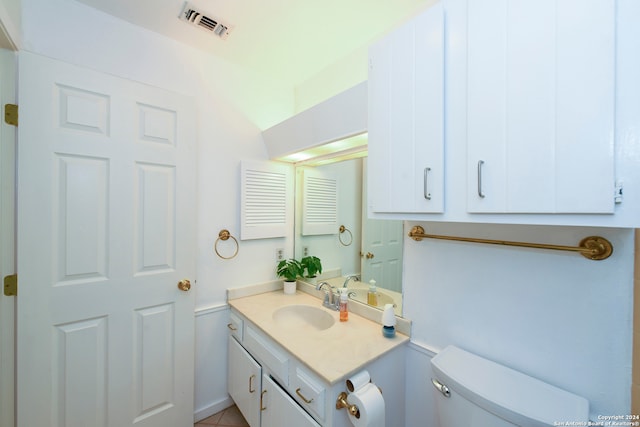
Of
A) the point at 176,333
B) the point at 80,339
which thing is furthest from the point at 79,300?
the point at 176,333

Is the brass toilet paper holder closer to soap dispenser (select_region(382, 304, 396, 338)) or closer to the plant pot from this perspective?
soap dispenser (select_region(382, 304, 396, 338))

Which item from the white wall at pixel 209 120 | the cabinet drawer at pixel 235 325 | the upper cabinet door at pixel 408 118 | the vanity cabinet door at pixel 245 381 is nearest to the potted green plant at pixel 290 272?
the white wall at pixel 209 120

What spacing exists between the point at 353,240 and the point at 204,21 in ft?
5.28

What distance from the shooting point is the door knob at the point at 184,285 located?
1570 millimetres

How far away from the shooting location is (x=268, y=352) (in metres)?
1.34

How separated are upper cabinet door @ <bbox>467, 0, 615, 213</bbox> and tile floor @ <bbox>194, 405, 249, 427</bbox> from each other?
2.02 metres

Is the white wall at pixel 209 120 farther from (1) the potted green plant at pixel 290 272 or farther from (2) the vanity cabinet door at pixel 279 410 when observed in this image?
(2) the vanity cabinet door at pixel 279 410

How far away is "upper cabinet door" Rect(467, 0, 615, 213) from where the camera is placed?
0.61m

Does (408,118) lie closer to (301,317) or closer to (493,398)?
(493,398)

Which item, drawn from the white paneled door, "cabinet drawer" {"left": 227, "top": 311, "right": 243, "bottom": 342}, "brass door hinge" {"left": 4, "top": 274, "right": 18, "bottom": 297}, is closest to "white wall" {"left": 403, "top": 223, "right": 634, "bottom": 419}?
"cabinet drawer" {"left": 227, "top": 311, "right": 243, "bottom": 342}

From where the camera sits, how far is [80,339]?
1.30 meters

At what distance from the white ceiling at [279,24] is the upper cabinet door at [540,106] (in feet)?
2.46

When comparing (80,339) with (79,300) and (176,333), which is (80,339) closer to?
(79,300)

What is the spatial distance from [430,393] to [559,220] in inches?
39.7
